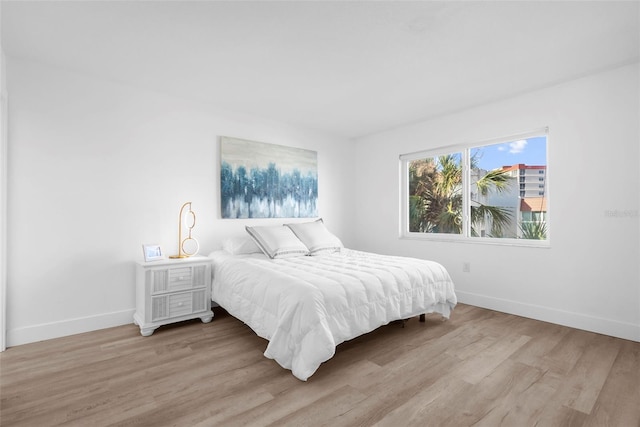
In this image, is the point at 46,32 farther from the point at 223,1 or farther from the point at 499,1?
the point at 499,1

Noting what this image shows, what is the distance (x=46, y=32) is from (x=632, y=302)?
5.17 meters

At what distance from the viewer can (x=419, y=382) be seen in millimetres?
1985

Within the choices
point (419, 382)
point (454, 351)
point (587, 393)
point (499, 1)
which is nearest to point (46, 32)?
point (499, 1)

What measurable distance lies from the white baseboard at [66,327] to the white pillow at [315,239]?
76.3 inches

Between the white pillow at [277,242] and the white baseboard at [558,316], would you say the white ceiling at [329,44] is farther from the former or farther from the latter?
the white baseboard at [558,316]

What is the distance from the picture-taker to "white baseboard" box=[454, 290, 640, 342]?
106 inches

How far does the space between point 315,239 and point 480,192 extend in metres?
2.14

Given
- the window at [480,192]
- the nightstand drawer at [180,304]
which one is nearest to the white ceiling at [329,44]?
the window at [480,192]

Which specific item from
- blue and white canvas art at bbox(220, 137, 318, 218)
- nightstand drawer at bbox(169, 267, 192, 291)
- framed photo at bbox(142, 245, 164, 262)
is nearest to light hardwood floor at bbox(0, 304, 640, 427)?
nightstand drawer at bbox(169, 267, 192, 291)

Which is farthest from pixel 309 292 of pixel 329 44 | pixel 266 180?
pixel 266 180

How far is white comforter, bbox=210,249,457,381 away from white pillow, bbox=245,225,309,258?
0.73ft

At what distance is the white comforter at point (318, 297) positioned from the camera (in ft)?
6.70

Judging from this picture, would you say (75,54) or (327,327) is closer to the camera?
(327,327)

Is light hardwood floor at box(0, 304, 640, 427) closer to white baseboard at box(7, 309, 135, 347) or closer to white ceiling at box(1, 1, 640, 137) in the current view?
white baseboard at box(7, 309, 135, 347)
